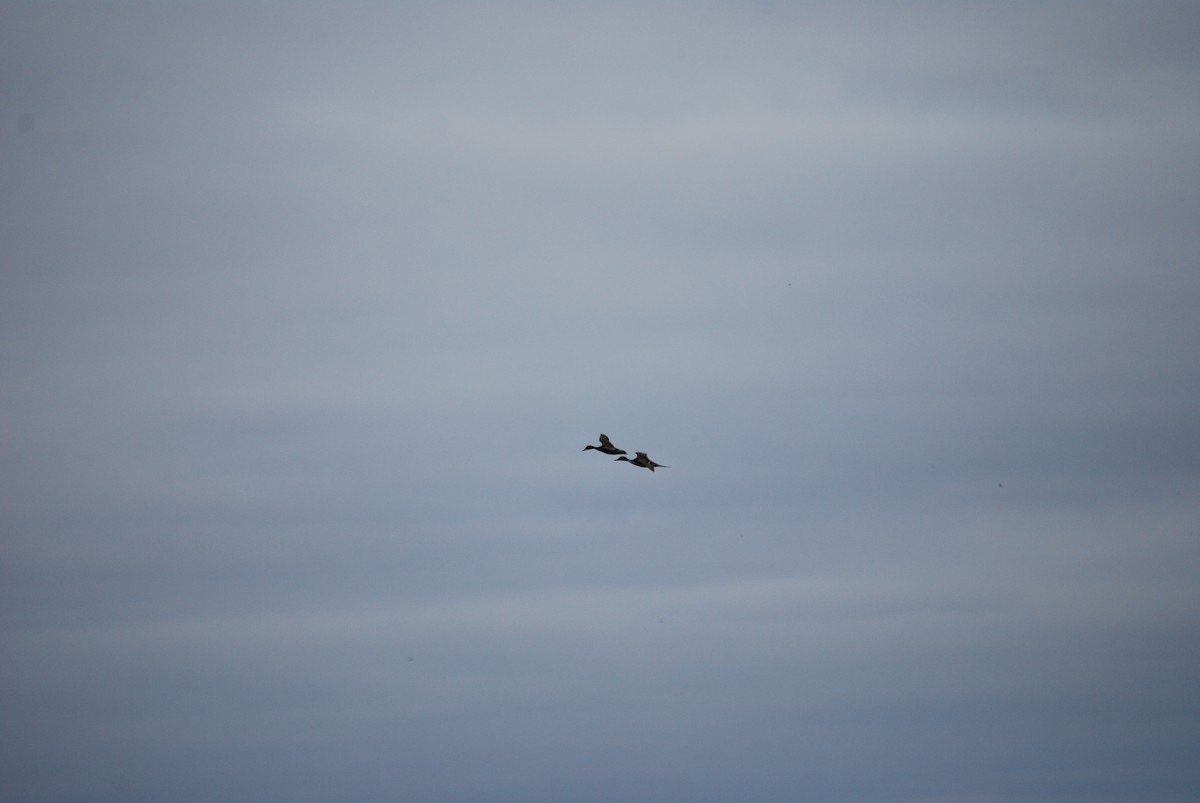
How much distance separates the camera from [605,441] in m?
66.8
